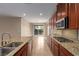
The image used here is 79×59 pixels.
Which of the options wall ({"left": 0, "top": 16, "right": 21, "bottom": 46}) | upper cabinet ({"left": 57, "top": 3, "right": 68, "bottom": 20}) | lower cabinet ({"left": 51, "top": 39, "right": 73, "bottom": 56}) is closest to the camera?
lower cabinet ({"left": 51, "top": 39, "right": 73, "bottom": 56})

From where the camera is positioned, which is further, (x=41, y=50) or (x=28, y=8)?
(x=41, y=50)

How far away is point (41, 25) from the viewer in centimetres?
1583

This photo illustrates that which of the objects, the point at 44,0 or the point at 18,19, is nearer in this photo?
the point at 44,0

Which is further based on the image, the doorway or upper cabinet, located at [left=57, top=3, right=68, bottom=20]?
the doorway

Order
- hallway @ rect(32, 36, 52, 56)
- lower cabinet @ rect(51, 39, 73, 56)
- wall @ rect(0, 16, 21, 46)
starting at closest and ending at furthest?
lower cabinet @ rect(51, 39, 73, 56) → hallway @ rect(32, 36, 52, 56) → wall @ rect(0, 16, 21, 46)

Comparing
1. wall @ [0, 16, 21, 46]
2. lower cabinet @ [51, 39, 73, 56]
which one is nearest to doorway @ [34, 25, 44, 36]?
wall @ [0, 16, 21, 46]

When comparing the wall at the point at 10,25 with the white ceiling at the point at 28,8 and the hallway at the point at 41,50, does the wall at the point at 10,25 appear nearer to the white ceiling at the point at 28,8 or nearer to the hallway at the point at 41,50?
the hallway at the point at 41,50

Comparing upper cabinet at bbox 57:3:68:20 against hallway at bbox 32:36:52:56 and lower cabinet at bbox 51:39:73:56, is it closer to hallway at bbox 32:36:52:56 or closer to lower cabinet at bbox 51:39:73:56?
lower cabinet at bbox 51:39:73:56

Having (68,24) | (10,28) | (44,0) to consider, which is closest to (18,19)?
(10,28)

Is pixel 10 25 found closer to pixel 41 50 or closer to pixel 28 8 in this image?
pixel 41 50

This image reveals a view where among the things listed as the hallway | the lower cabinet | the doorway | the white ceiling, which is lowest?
the hallway

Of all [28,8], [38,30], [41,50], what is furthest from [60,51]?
[38,30]

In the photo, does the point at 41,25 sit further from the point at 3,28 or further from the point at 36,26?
the point at 3,28

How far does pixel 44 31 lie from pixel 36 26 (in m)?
1.32
